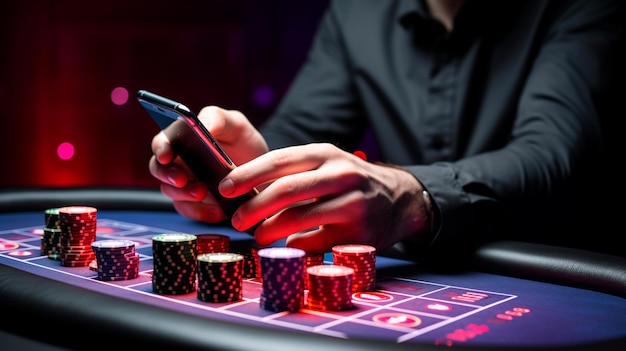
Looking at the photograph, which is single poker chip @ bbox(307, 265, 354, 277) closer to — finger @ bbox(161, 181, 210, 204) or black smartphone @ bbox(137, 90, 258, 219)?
black smartphone @ bbox(137, 90, 258, 219)

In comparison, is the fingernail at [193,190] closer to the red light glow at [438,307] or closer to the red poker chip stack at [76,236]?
the red poker chip stack at [76,236]

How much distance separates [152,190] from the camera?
2254 millimetres

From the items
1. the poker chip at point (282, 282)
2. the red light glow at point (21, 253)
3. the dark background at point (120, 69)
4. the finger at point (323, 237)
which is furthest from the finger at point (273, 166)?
the dark background at point (120, 69)

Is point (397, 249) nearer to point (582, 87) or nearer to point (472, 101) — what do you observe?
point (582, 87)

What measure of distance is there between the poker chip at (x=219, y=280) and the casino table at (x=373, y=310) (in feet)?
0.06

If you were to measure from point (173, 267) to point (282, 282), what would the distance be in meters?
0.21

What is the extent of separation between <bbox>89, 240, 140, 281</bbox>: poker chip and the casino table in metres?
0.02

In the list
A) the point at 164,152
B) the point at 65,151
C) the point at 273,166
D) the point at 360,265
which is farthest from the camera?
the point at 65,151

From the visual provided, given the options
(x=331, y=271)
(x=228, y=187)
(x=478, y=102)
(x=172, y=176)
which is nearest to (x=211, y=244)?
(x=228, y=187)

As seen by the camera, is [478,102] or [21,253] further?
[478,102]

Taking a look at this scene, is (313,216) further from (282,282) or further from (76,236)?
(76,236)

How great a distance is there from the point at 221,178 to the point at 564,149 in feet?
3.42

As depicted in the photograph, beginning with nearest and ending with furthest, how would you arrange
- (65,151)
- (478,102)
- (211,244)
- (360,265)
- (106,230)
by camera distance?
(360,265) < (211,244) < (106,230) < (478,102) < (65,151)

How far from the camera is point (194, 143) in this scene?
4.42 ft
